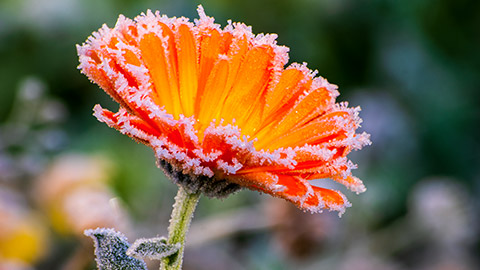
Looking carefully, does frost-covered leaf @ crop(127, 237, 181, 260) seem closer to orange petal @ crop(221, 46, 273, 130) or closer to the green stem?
the green stem

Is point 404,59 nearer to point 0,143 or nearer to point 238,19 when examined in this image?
point 238,19

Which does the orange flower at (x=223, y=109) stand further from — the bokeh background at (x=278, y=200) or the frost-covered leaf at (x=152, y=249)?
the bokeh background at (x=278, y=200)

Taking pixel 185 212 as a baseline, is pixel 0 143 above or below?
above

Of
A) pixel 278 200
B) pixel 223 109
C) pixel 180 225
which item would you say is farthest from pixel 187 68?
pixel 278 200

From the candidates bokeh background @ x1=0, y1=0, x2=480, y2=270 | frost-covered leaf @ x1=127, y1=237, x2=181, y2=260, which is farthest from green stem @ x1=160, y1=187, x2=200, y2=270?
bokeh background @ x1=0, y1=0, x2=480, y2=270

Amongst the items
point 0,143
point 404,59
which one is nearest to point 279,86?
point 0,143

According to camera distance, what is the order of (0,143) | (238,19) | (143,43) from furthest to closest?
(238,19) < (0,143) < (143,43)
